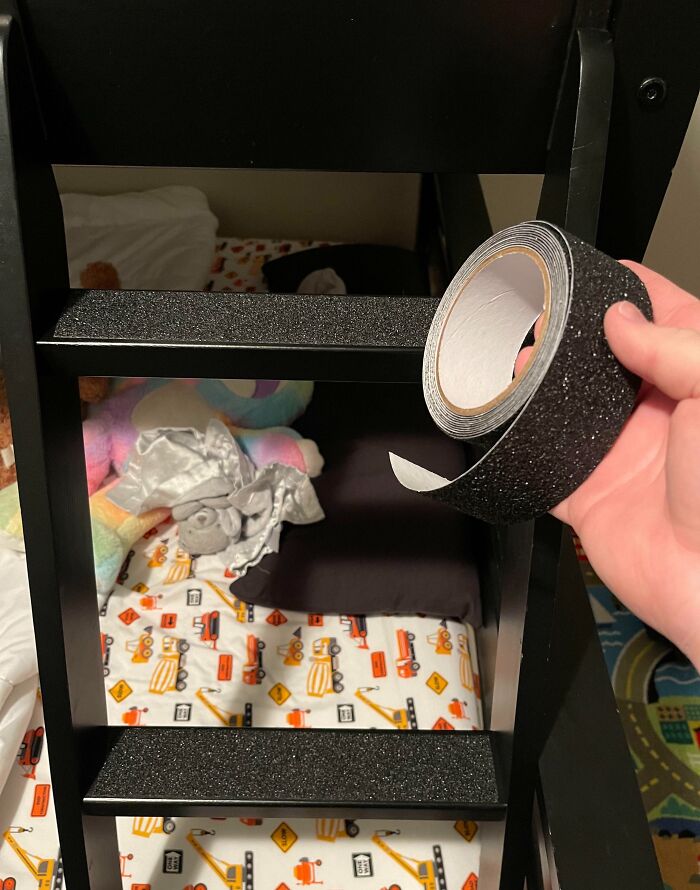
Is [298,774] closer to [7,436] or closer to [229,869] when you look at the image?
[229,869]

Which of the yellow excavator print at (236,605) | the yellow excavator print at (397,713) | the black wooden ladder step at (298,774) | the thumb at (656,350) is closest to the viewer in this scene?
the thumb at (656,350)

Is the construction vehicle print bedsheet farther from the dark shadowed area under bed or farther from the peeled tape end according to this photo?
the peeled tape end

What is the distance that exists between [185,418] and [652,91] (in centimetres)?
107

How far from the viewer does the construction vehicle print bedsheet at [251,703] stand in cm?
120

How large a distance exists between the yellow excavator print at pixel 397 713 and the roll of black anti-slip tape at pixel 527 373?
0.62 m

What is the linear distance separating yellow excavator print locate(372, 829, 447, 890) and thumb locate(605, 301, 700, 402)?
0.81m

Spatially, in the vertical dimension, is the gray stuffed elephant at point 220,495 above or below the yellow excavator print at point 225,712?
above

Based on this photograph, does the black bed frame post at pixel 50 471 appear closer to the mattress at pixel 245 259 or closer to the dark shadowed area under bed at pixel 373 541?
the dark shadowed area under bed at pixel 373 541

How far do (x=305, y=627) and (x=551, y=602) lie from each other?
25.7 inches

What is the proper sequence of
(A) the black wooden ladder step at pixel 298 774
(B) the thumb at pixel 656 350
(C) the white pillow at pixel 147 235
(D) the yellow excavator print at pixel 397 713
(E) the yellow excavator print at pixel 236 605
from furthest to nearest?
(C) the white pillow at pixel 147 235
(E) the yellow excavator print at pixel 236 605
(D) the yellow excavator print at pixel 397 713
(A) the black wooden ladder step at pixel 298 774
(B) the thumb at pixel 656 350

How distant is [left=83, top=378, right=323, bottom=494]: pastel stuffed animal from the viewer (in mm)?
1640

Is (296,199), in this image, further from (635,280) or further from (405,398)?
(635,280)

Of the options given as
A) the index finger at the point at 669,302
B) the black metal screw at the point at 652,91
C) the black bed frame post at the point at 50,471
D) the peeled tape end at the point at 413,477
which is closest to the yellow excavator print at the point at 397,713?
the black bed frame post at the point at 50,471

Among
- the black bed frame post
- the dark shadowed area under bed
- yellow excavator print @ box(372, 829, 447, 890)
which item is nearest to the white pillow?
the dark shadowed area under bed
